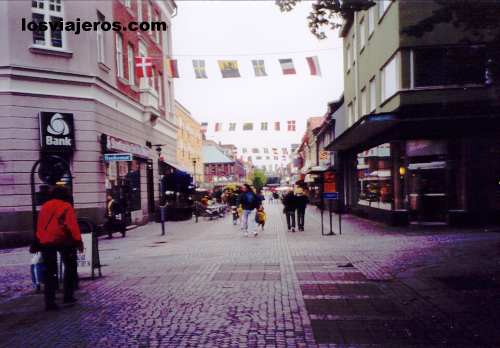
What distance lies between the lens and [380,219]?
19875 millimetres

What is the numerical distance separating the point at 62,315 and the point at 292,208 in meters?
12.4

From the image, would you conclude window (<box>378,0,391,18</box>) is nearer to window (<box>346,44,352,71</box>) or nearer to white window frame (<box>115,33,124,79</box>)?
window (<box>346,44,352,71</box>)

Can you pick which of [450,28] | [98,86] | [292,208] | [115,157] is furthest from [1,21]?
[450,28]

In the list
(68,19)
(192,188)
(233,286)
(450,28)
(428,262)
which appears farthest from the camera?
(192,188)

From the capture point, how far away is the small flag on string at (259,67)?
60.3ft

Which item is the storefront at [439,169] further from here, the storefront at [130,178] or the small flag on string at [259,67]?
the storefront at [130,178]

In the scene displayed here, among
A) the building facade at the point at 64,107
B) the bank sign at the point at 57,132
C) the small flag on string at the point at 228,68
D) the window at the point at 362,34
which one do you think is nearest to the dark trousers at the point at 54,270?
the building facade at the point at 64,107

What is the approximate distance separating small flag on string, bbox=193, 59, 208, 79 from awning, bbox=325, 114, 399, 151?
578 cm

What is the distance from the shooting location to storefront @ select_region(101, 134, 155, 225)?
63.6 feet

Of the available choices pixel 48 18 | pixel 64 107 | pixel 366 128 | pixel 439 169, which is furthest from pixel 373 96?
pixel 48 18

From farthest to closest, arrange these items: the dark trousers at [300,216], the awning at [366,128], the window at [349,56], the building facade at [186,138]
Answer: the building facade at [186,138]
the window at [349,56]
the dark trousers at [300,216]
the awning at [366,128]

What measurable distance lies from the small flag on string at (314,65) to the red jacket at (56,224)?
13.2 metres

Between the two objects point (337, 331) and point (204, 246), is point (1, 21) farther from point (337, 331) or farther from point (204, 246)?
point (337, 331)

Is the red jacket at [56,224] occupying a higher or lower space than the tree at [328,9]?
lower
